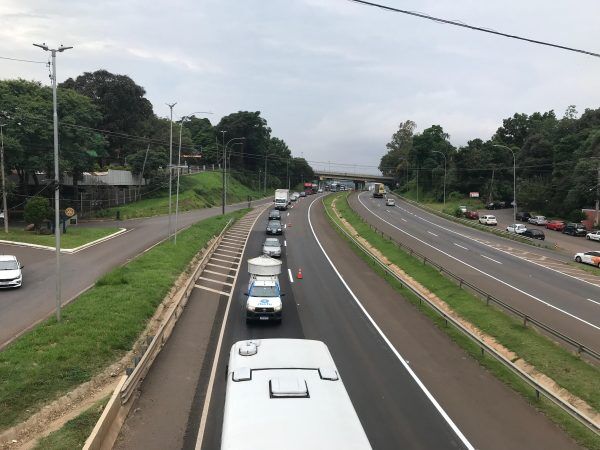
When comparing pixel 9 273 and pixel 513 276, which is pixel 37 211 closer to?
pixel 9 273

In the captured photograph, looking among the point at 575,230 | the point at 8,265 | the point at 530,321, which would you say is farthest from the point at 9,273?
the point at 575,230

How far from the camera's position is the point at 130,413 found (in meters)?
12.4

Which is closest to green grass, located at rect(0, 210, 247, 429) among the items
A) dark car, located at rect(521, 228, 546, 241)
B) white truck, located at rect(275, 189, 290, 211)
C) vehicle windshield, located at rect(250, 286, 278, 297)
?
vehicle windshield, located at rect(250, 286, 278, 297)

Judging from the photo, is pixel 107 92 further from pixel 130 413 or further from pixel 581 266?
pixel 130 413

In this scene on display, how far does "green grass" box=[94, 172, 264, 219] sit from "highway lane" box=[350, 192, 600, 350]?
3156 cm

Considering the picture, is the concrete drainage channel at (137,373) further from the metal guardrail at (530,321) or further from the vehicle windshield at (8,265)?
the metal guardrail at (530,321)

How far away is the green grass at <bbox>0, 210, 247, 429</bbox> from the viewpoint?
1314 cm

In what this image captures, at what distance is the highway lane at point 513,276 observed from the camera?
22.7 meters

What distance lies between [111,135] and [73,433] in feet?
269

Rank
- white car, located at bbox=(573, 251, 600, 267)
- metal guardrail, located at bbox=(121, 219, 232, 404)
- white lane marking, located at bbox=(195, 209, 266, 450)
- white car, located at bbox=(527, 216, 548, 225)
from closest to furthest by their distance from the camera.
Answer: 1. white lane marking, located at bbox=(195, 209, 266, 450)
2. metal guardrail, located at bbox=(121, 219, 232, 404)
3. white car, located at bbox=(573, 251, 600, 267)
4. white car, located at bbox=(527, 216, 548, 225)

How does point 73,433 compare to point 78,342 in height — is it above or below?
below

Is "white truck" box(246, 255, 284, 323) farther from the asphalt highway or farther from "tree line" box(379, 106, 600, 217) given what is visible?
"tree line" box(379, 106, 600, 217)

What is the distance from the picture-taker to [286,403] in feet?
23.7

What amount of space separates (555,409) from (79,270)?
89.5 ft
